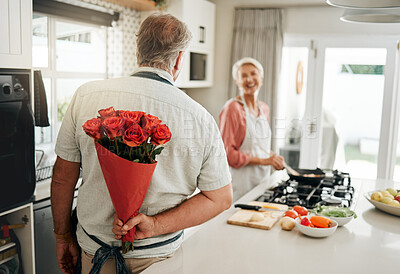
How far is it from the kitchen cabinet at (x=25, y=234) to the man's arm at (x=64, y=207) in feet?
2.79

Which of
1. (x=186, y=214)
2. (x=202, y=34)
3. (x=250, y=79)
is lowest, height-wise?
(x=186, y=214)

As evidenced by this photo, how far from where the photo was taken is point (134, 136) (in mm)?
1117

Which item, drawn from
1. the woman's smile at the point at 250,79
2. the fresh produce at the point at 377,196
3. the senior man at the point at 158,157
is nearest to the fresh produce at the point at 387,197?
the fresh produce at the point at 377,196

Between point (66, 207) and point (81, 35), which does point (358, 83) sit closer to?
point (81, 35)

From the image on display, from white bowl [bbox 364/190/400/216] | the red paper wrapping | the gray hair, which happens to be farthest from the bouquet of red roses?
white bowl [bbox 364/190/400/216]

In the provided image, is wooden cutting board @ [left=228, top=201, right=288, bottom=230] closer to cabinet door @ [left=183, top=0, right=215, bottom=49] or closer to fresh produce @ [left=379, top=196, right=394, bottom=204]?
fresh produce @ [left=379, top=196, right=394, bottom=204]

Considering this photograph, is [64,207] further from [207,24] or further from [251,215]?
[207,24]

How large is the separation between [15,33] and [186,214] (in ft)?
4.40

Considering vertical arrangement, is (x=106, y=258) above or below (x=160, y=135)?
below

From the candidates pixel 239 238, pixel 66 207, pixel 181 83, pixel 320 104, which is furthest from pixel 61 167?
pixel 320 104

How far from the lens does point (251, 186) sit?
2947mm

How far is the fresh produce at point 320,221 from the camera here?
1.74 metres

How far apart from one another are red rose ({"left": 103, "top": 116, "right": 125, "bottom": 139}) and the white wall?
10.9 feet

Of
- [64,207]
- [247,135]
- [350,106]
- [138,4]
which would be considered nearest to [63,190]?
[64,207]
